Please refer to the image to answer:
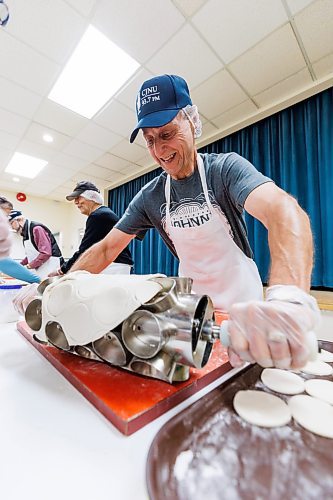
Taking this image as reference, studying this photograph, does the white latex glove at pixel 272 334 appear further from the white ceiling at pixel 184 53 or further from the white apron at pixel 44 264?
the white apron at pixel 44 264

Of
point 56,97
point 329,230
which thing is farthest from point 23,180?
point 329,230

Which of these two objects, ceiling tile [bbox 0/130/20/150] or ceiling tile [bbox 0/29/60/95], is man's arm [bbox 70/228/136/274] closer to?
ceiling tile [bbox 0/29/60/95]

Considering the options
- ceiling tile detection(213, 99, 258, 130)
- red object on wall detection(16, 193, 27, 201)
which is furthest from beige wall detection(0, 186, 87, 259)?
ceiling tile detection(213, 99, 258, 130)

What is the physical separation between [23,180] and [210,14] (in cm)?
421

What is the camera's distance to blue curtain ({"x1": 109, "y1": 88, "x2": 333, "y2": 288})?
79.4 inches

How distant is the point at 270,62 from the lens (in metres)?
1.84

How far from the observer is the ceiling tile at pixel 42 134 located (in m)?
2.80

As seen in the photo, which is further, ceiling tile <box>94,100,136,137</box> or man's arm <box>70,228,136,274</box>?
ceiling tile <box>94,100,136,137</box>

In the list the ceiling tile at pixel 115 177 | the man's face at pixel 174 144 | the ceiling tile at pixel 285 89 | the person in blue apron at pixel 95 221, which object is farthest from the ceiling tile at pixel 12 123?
the ceiling tile at pixel 285 89

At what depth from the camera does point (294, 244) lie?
0.59 metres

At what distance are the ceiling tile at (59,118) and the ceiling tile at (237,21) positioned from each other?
1.57 meters

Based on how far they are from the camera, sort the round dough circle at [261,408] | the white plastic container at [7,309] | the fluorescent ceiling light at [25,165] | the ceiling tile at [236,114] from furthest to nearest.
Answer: the fluorescent ceiling light at [25,165]
the ceiling tile at [236,114]
the white plastic container at [7,309]
the round dough circle at [261,408]

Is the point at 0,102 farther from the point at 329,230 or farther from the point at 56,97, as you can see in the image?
the point at 329,230

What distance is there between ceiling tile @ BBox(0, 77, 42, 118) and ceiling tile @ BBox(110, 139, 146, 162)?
40.3 inches
